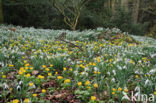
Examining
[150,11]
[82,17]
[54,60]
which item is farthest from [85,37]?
[150,11]

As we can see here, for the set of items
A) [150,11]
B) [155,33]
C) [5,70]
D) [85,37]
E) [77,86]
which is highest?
[150,11]

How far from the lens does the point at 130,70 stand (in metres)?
2.72

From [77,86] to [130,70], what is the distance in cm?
104

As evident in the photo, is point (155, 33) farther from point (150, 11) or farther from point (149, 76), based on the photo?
point (149, 76)

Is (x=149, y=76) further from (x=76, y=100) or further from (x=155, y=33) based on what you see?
(x=155, y=33)

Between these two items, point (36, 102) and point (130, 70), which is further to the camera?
point (130, 70)

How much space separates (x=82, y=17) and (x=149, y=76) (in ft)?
39.7

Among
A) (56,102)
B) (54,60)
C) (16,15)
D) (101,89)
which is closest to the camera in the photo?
(56,102)

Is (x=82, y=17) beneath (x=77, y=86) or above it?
above

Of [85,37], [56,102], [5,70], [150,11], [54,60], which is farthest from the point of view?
[150,11]

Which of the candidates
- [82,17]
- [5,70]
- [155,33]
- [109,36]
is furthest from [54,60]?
[155,33]

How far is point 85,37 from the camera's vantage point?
764 centimetres

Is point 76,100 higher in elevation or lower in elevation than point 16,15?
lower

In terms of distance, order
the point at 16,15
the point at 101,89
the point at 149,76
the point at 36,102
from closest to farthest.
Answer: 1. the point at 36,102
2. the point at 101,89
3. the point at 149,76
4. the point at 16,15
